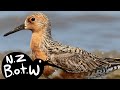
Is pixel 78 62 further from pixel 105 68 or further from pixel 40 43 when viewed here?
pixel 40 43

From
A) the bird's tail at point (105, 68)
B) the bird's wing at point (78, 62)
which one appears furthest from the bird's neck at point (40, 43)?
the bird's tail at point (105, 68)

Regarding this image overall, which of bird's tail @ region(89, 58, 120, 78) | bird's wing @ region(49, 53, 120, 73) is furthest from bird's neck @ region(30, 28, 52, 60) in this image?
bird's tail @ region(89, 58, 120, 78)

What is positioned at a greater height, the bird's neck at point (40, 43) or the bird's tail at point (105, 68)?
the bird's neck at point (40, 43)

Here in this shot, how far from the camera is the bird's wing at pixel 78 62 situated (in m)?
13.5

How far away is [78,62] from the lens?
1350cm

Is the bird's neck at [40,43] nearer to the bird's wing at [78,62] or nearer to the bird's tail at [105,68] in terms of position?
the bird's wing at [78,62]

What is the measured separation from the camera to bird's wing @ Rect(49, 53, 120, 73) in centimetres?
1348

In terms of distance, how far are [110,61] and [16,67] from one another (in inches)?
60.7

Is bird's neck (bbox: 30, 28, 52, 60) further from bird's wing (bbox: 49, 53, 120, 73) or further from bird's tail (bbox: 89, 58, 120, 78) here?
bird's tail (bbox: 89, 58, 120, 78)

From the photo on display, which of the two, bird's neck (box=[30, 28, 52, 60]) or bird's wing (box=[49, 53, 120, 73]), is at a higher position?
bird's neck (box=[30, 28, 52, 60])

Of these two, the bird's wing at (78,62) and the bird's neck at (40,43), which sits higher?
the bird's neck at (40,43)

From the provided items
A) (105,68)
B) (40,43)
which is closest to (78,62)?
(105,68)
